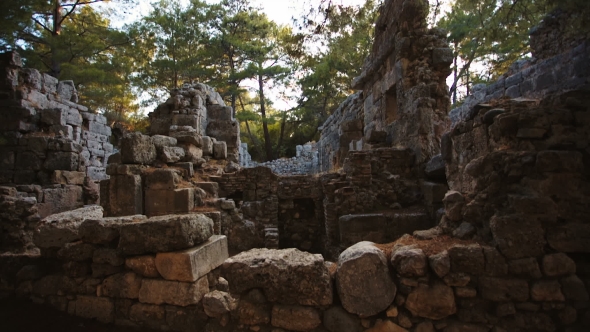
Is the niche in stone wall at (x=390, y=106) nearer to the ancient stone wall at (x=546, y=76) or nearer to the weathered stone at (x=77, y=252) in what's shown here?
the ancient stone wall at (x=546, y=76)

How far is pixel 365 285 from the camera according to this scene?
2381 mm

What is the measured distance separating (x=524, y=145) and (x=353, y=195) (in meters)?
3.40

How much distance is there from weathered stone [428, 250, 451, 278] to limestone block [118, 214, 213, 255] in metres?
Result: 1.98

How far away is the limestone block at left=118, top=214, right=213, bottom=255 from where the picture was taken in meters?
2.58

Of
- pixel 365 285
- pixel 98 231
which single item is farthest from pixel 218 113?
pixel 365 285

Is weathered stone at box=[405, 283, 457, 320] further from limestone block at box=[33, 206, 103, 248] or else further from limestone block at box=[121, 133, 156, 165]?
limestone block at box=[121, 133, 156, 165]

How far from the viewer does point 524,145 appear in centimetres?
289

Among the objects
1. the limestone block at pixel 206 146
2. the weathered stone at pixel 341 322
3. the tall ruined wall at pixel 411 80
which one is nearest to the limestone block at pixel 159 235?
the weathered stone at pixel 341 322

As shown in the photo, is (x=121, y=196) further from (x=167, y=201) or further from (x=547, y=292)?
(x=547, y=292)

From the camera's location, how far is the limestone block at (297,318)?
2.40 metres

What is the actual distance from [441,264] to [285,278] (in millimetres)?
1214

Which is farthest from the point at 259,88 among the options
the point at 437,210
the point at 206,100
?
the point at 437,210

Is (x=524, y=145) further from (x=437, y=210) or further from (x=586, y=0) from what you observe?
(x=437, y=210)

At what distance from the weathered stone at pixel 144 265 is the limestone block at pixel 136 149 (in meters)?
3.64
